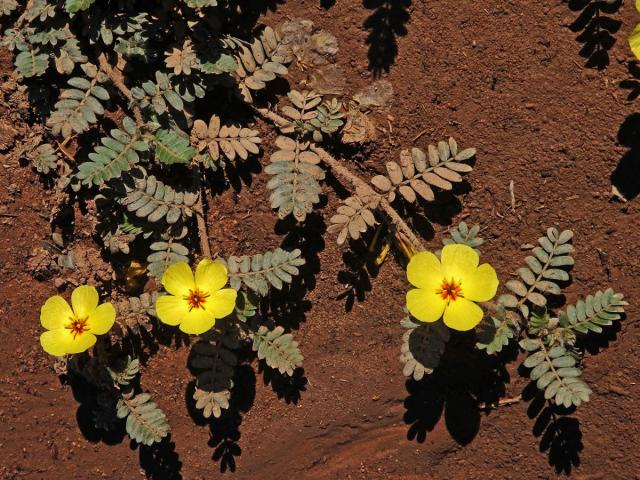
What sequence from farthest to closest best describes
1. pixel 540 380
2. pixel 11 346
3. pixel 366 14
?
pixel 11 346
pixel 366 14
pixel 540 380

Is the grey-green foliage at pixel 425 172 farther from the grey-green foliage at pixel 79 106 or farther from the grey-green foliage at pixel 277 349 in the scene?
the grey-green foliage at pixel 79 106

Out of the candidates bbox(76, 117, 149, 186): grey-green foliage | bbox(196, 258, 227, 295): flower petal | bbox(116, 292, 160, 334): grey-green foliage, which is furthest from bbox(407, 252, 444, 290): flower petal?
bbox(76, 117, 149, 186): grey-green foliage

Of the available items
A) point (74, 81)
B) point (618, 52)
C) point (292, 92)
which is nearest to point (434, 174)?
point (292, 92)

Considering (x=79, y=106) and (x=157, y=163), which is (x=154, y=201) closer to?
(x=157, y=163)

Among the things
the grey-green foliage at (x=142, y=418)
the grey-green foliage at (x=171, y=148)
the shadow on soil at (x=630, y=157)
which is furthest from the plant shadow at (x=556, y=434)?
the grey-green foliage at (x=171, y=148)

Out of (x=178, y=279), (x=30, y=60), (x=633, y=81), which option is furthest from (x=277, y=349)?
(x=633, y=81)

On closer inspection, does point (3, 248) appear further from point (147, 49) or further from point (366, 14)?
point (366, 14)
